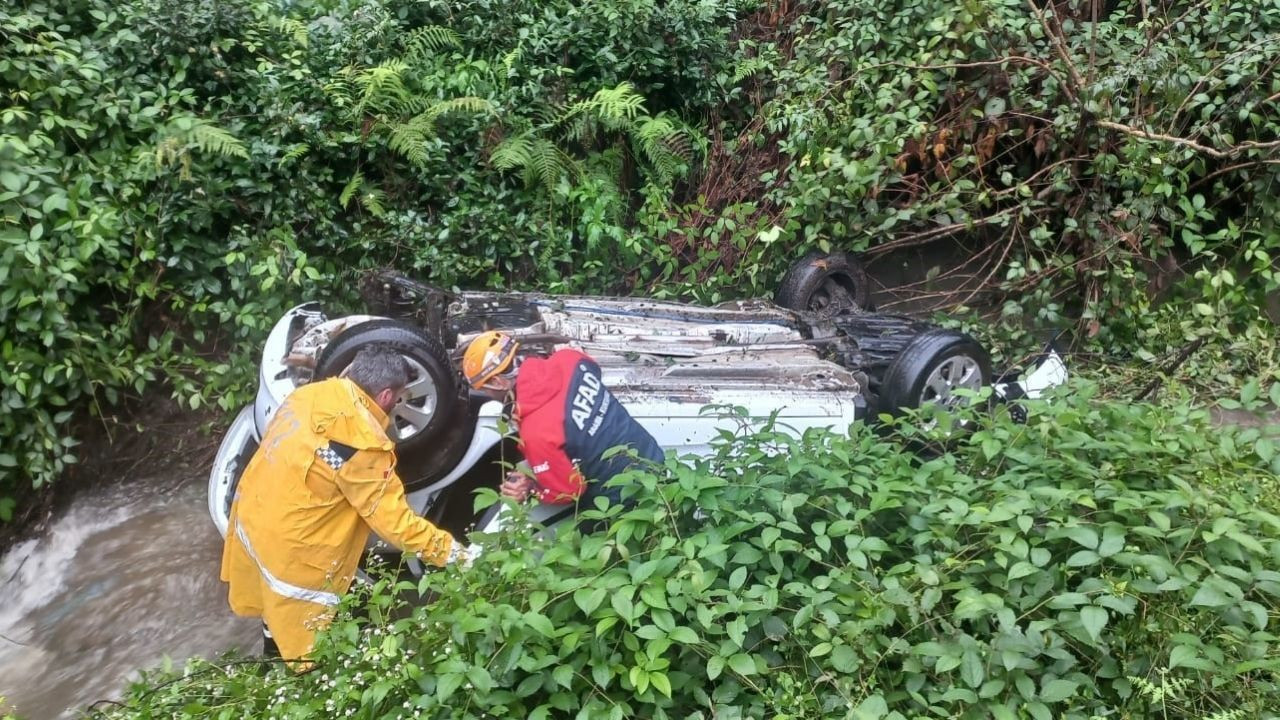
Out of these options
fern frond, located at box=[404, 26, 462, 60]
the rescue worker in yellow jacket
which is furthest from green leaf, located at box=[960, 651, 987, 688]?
fern frond, located at box=[404, 26, 462, 60]

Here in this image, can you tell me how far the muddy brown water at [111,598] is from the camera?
3.49 m

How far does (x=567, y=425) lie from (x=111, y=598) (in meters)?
2.92

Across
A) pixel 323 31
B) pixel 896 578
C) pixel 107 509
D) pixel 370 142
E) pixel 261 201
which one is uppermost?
pixel 323 31

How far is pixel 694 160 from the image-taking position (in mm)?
6551

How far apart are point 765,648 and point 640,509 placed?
0.55 meters

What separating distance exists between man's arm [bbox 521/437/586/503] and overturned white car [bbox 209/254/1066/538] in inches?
8.9

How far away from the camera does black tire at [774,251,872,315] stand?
17.6ft

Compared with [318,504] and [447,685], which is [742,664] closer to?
[447,685]

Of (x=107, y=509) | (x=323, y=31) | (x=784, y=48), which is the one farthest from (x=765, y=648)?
(x=784, y=48)

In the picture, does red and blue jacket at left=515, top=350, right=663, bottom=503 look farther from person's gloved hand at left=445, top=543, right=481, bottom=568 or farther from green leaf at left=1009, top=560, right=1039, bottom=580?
green leaf at left=1009, top=560, right=1039, bottom=580

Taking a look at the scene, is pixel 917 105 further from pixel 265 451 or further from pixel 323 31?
pixel 265 451

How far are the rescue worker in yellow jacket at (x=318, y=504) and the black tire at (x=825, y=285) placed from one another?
333cm

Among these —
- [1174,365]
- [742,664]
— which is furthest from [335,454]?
[1174,365]

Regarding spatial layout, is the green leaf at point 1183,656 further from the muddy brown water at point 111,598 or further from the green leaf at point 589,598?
the muddy brown water at point 111,598
